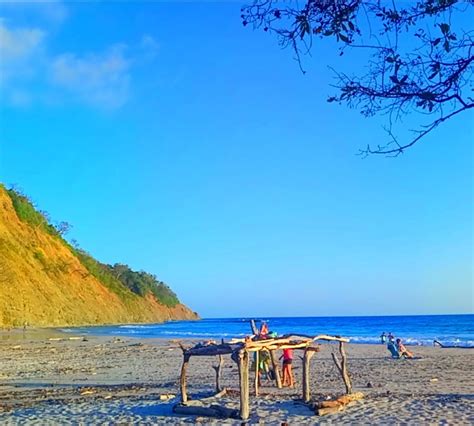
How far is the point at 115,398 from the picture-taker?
553 inches

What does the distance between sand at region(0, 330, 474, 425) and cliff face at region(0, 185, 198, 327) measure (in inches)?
1043

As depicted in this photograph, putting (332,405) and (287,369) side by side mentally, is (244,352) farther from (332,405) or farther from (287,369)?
(287,369)

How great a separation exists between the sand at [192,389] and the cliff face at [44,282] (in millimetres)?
26496

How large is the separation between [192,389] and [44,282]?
47.5m

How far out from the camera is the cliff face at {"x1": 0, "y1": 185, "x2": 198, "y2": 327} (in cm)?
5322

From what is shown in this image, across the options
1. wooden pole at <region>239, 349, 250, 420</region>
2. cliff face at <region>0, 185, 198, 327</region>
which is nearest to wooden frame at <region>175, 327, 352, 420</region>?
wooden pole at <region>239, 349, 250, 420</region>

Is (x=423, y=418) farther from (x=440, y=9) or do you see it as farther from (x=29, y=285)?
(x=29, y=285)

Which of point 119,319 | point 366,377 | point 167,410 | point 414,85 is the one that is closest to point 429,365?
point 366,377

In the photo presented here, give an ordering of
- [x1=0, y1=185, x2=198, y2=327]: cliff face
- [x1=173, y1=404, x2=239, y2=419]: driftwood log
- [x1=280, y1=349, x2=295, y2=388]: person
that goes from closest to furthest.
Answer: [x1=173, y1=404, x2=239, y2=419]: driftwood log < [x1=280, y1=349, x2=295, y2=388]: person < [x1=0, y1=185, x2=198, y2=327]: cliff face

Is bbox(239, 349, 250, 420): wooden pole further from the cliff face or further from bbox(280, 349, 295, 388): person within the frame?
the cliff face

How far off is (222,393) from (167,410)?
1738mm

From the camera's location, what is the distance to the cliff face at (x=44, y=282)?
5322 centimetres

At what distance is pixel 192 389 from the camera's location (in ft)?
51.3

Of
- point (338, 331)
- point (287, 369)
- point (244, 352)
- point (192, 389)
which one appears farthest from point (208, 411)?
point (338, 331)
